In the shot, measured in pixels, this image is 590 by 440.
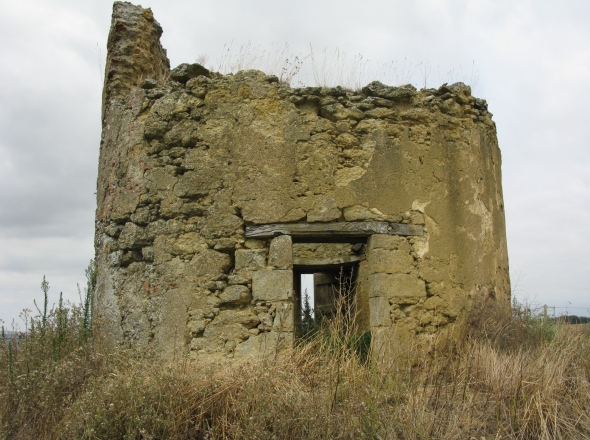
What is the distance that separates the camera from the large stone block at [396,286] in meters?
5.57

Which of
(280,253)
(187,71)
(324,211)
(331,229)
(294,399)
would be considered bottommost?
(294,399)

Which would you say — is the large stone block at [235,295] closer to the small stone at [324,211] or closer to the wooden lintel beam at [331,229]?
the wooden lintel beam at [331,229]

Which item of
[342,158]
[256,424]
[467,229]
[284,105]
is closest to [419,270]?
[467,229]

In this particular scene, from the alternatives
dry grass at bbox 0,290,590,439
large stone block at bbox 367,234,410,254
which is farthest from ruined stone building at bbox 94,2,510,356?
dry grass at bbox 0,290,590,439

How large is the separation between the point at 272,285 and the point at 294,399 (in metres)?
1.42

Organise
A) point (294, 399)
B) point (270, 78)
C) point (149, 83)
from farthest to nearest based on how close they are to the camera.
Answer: point (149, 83)
point (270, 78)
point (294, 399)

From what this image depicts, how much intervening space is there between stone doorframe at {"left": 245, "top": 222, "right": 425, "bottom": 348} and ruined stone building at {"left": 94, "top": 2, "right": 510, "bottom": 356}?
1cm

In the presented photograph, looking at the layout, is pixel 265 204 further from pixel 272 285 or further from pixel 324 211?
pixel 272 285

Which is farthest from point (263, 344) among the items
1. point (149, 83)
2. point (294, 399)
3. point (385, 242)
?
point (149, 83)

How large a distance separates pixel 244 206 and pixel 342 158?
1.10 meters

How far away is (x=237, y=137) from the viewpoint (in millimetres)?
5668

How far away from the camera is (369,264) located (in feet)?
18.8

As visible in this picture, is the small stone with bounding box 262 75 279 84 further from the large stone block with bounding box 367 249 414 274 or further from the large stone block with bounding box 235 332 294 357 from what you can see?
the large stone block with bounding box 235 332 294 357

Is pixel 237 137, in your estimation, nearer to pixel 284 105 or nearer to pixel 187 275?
pixel 284 105
